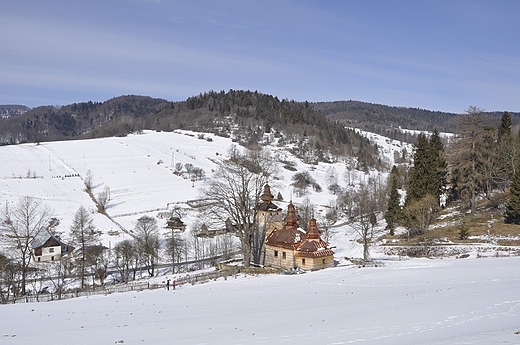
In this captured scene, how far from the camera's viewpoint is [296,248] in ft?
111

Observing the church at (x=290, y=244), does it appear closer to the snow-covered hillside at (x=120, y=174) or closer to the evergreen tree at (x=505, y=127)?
the snow-covered hillside at (x=120, y=174)

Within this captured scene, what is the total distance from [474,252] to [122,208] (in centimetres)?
6402

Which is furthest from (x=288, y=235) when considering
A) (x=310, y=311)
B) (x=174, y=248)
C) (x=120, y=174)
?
(x=120, y=174)

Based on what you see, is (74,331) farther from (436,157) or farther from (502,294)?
(436,157)

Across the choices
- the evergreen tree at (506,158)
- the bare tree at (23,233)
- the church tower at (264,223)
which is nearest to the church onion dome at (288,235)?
the church tower at (264,223)

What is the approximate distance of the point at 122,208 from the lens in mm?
79812

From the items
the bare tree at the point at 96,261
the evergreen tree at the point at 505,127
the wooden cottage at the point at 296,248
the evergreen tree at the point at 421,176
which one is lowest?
the bare tree at the point at 96,261

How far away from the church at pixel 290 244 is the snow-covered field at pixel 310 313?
7.48 meters

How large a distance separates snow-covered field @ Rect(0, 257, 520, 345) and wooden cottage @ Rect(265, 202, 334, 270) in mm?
7360

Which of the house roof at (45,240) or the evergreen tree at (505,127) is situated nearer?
the evergreen tree at (505,127)

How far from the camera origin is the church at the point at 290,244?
107 ft

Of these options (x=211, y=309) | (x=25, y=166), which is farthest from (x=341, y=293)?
(x=25, y=166)

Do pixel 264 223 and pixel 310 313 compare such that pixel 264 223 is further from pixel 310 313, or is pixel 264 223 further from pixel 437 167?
pixel 437 167

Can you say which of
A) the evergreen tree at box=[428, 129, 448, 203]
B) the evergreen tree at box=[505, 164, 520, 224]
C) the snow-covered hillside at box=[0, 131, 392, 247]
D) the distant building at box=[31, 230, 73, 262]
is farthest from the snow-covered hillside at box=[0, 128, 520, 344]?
the distant building at box=[31, 230, 73, 262]
